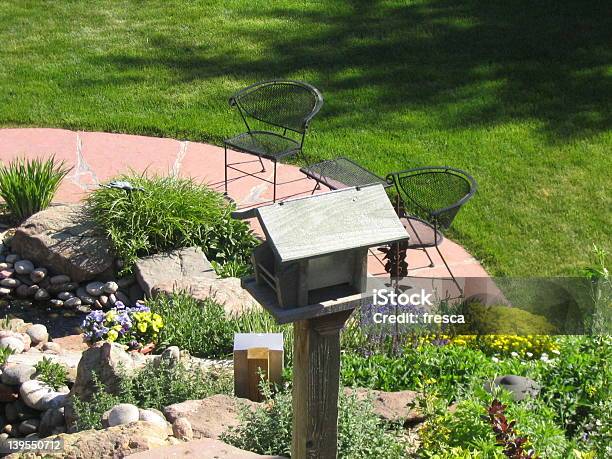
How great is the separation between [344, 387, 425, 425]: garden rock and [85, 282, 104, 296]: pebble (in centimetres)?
243

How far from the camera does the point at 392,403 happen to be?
4590mm

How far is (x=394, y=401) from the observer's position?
4.61 metres

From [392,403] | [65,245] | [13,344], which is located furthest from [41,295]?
[392,403]

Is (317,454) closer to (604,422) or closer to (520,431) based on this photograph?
(520,431)

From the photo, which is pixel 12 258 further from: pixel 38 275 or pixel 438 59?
pixel 438 59

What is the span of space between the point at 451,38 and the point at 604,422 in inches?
278

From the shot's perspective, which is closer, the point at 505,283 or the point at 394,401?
the point at 394,401

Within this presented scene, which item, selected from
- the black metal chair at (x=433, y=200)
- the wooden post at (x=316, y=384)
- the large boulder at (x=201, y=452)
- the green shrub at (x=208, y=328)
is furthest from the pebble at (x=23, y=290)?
the wooden post at (x=316, y=384)

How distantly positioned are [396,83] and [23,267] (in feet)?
15.0

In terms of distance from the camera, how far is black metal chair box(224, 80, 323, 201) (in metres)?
7.55

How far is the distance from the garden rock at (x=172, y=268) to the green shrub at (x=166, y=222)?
96 mm

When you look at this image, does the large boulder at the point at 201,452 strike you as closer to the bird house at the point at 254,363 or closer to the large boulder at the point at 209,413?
the large boulder at the point at 209,413

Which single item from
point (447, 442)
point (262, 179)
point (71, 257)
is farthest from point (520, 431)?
point (262, 179)

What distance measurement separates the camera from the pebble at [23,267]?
6676 millimetres
